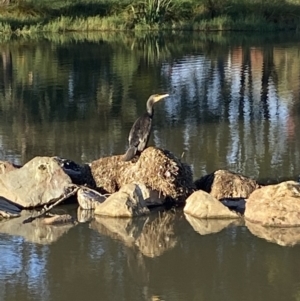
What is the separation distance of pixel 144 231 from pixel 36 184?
1.44 metres

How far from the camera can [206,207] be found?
7578 mm

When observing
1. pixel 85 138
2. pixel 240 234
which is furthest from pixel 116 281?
pixel 85 138

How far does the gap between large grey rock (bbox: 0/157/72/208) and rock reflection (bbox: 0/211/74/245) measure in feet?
1.50

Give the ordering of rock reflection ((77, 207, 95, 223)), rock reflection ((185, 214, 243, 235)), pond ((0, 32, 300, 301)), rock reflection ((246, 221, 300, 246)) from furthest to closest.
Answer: rock reflection ((77, 207, 95, 223)), rock reflection ((185, 214, 243, 235)), rock reflection ((246, 221, 300, 246)), pond ((0, 32, 300, 301))

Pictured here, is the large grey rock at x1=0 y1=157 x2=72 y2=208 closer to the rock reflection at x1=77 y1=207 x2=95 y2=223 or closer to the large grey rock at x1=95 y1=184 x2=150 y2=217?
the rock reflection at x1=77 y1=207 x2=95 y2=223

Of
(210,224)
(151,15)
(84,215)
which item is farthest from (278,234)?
(151,15)

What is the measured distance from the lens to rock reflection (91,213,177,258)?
6922 millimetres

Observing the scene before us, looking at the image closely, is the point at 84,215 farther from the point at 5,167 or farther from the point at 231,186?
the point at 231,186

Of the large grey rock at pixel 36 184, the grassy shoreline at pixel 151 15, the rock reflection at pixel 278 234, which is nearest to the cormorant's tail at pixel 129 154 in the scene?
the large grey rock at pixel 36 184

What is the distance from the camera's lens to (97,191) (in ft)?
27.6

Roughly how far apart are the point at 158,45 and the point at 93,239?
22.5 meters

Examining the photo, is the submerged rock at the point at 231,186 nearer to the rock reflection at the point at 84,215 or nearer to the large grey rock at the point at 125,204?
the large grey rock at the point at 125,204

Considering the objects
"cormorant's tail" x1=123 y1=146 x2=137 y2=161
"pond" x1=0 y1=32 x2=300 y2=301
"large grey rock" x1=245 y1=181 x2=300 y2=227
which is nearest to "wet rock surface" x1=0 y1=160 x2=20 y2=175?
"pond" x1=0 y1=32 x2=300 y2=301

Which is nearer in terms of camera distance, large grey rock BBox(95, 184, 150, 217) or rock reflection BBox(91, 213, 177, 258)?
rock reflection BBox(91, 213, 177, 258)
